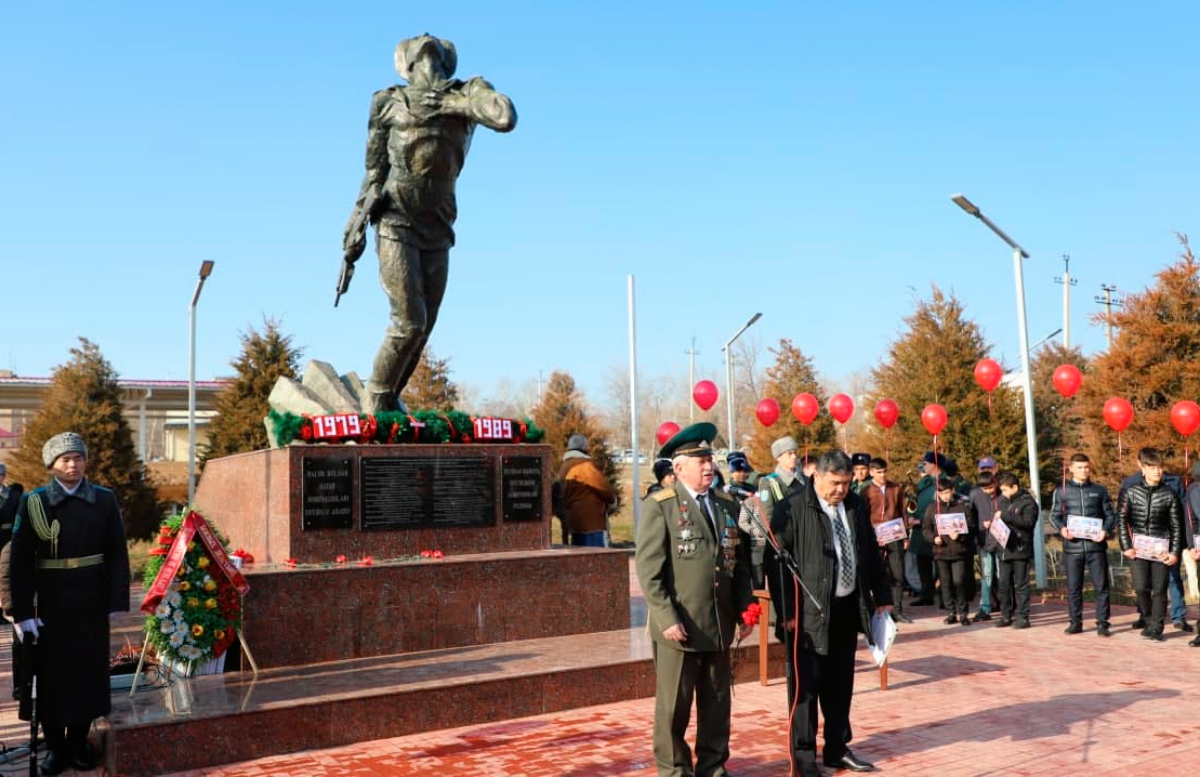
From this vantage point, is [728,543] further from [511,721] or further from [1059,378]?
[1059,378]

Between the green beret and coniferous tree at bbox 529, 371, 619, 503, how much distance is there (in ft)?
55.6

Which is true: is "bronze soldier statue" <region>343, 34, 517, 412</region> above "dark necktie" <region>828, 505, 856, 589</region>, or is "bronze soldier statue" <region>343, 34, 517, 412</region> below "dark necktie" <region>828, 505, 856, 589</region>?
above

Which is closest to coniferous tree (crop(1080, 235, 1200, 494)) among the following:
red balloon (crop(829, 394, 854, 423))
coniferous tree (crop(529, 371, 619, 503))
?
red balloon (crop(829, 394, 854, 423))

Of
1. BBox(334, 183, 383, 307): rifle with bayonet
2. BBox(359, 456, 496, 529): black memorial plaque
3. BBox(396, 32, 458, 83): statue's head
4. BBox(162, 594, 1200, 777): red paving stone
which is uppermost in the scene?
BBox(396, 32, 458, 83): statue's head

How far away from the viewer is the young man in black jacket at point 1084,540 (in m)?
10.1

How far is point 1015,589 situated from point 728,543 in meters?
7.01

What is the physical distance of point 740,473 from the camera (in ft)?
29.3

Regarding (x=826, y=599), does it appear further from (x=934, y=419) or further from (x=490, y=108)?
(x=934, y=419)

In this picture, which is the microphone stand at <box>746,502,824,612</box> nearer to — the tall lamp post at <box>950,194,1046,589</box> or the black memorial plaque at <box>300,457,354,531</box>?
the black memorial plaque at <box>300,457,354,531</box>

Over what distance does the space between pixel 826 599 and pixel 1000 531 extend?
5958 millimetres

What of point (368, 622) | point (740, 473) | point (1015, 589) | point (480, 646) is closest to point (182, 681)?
point (368, 622)

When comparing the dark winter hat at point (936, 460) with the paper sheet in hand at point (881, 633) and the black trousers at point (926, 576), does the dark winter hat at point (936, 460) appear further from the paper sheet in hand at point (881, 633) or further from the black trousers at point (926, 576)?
the paper sheet in hand at point (881, 633)


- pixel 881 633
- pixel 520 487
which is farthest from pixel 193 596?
pixel 881 633

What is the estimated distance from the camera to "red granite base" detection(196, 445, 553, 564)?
778 cm
